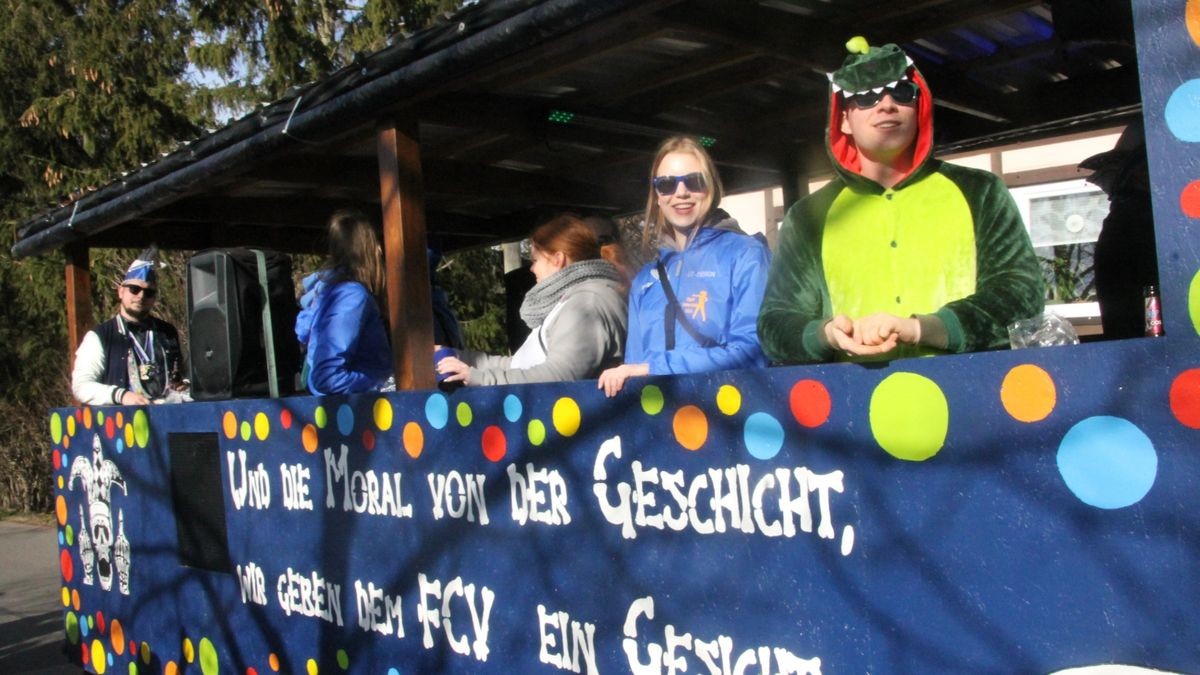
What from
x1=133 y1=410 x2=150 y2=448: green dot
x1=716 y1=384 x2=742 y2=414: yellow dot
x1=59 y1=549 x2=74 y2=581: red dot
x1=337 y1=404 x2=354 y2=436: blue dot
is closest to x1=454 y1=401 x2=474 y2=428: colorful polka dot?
x1=337 y1=404 x2=354 y2=436: blue dot

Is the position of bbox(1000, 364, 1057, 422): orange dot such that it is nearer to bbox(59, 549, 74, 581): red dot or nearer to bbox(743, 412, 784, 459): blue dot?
bbox(743, 412, 784, 459): blue dot

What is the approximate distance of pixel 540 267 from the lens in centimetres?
389

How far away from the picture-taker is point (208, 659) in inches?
189

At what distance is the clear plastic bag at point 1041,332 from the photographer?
85.7 inches

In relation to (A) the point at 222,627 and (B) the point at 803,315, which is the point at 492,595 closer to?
(B) the point at 803,315

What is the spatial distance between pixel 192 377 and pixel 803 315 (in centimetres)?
341

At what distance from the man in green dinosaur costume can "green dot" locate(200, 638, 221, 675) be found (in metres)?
3.29

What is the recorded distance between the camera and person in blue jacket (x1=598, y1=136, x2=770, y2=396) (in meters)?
2.95

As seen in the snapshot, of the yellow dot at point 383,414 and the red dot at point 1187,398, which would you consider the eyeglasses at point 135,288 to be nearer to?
the yellow dot at point 383,414

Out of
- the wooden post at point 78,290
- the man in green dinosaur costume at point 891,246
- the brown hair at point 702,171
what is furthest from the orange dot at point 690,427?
A: the wooden post at point 78,290

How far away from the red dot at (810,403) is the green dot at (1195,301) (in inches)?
28.6

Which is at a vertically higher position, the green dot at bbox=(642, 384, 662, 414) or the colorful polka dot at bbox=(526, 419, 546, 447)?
the green dot at bbox=(642, 384, 662, 414)

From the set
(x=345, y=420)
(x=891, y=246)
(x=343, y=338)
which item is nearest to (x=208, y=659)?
(x=345, y=420)

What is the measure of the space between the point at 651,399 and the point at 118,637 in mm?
4064
